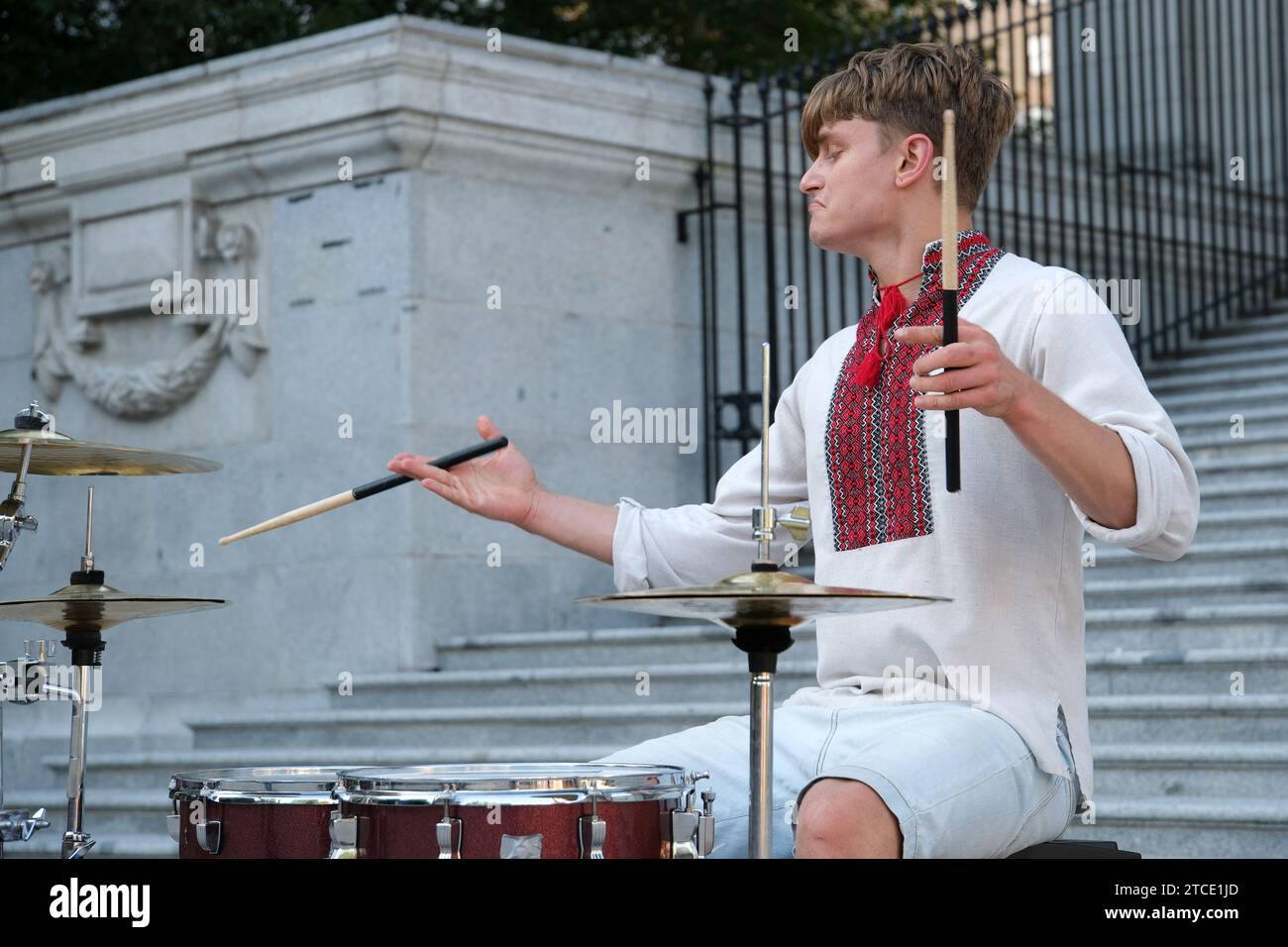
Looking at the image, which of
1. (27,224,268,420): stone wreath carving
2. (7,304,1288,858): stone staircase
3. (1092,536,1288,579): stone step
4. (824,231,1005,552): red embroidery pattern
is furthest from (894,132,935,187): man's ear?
(27,224,268,420): stone wreath carving

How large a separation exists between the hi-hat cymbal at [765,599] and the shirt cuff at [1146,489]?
1.19ft

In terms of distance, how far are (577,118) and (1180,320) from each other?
3796mm

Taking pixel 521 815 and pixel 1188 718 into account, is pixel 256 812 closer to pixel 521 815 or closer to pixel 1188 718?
pixel 521 815

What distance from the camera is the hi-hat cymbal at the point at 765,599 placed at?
268cm

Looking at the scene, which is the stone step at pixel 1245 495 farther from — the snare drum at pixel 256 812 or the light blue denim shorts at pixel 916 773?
the snare drum at pixel 256 812

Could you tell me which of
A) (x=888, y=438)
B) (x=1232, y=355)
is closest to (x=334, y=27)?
(x=1232, y=355)

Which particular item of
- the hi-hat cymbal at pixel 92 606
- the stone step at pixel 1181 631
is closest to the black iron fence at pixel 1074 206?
the stone step at pixel 1181 631

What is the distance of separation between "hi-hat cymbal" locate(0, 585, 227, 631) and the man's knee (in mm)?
1546

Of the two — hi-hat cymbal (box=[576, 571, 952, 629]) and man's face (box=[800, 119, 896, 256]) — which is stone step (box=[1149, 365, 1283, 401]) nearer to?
man's face (box=[800, 119, 896, 256])

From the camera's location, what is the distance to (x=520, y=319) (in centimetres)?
857

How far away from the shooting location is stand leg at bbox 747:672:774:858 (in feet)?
9.16

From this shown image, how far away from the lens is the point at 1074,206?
10234mm

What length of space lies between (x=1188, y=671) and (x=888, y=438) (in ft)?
10.2
